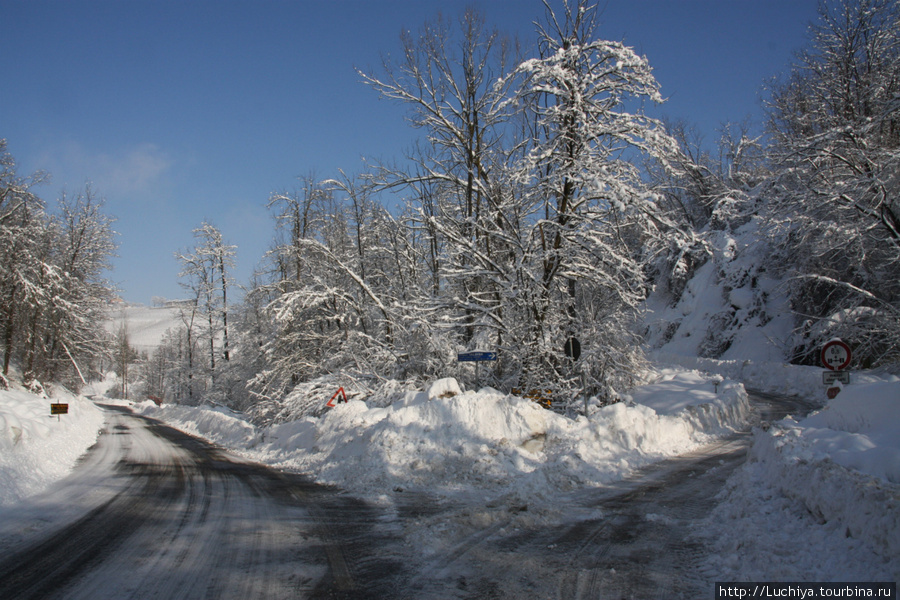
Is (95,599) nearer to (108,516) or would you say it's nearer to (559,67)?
(108,516)

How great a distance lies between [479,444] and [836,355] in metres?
7.38

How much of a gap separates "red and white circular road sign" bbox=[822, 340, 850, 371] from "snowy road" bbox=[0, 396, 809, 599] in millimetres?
3208

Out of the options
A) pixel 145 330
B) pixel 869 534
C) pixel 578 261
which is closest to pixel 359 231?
pixel 578 261

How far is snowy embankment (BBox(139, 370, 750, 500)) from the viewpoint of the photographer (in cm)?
921

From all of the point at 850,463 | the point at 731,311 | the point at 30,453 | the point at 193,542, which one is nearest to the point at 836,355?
the point at 850,463

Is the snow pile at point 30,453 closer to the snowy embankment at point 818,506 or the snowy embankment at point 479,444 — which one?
the snowy embankment at point 479,444

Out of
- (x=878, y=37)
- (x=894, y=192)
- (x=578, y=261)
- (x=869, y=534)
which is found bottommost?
(x=869, y=534)

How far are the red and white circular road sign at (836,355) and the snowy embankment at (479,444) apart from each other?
3584 mm

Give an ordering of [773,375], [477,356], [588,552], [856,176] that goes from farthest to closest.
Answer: [773,375], [856,176], [477,356], [588,552]

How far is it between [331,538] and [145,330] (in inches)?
7912

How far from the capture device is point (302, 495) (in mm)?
8734

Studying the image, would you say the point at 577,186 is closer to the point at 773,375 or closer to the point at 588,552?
the point at 588,552

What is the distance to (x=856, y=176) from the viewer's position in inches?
688

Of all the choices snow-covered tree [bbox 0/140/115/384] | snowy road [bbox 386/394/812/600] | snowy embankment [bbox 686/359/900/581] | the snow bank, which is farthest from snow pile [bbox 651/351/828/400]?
snow-covered tree [bbox 0/140/115/384]
